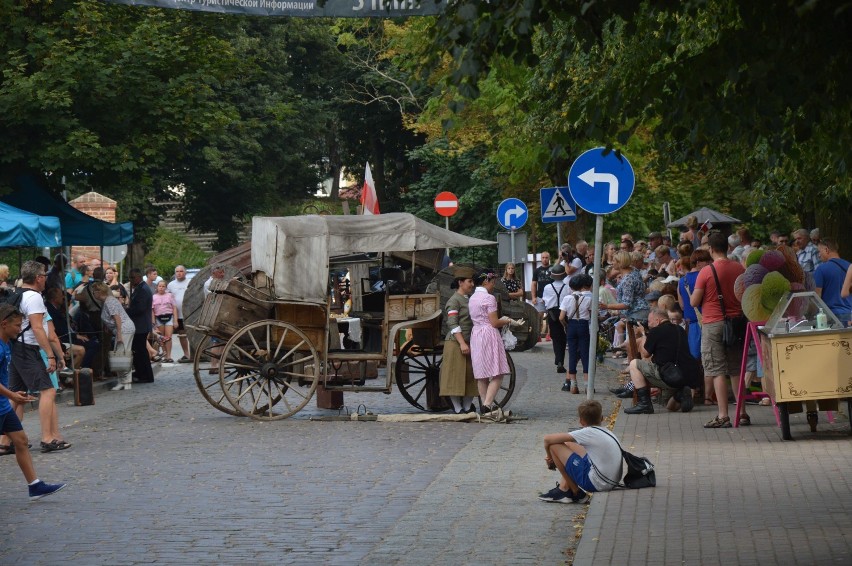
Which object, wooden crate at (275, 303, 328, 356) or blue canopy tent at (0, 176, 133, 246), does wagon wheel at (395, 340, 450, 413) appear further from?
blue canopy tent at (0, 176, 133, 246)

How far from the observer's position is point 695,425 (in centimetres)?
1492

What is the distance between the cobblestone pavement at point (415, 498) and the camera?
8.43 metres

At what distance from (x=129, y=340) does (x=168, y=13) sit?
606 centimetres

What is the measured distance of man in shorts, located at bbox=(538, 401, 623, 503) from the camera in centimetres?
1030

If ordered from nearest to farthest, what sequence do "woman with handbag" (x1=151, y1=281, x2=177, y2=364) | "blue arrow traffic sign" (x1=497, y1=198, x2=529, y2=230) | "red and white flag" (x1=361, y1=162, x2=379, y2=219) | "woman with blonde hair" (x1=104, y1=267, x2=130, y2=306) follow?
"red and white flag" (x1=361, y1=162, x2=379, y2=219) → "woman with blonde hair" (x1=104, y1=267, x2=130, y2=306) → "blue arrow traffic sign" (x1=497, y1=198, x2=529, y2=230) → "woman with handbag" (x1=151, y1=281, x2=177, y2=364)

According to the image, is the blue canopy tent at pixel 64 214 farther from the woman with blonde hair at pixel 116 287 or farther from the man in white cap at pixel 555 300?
the man in white cap at pixel 555 300

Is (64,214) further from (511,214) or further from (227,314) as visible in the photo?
(227,314)

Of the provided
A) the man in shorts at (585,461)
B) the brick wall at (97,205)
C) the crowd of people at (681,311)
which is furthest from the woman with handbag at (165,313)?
the man in shorts at (585,461)

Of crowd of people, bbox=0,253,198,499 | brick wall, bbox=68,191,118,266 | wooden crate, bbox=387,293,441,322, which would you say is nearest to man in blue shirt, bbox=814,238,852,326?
wooden crate, bbox=387,293,441,322

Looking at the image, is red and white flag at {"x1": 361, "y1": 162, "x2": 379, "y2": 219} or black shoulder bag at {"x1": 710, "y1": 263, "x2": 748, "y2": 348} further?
red and white flag at {"x1": 361, "y1": 162, "x2": 379, "y2": 219}

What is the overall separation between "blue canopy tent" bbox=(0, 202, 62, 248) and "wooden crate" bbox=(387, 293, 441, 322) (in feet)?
17.3

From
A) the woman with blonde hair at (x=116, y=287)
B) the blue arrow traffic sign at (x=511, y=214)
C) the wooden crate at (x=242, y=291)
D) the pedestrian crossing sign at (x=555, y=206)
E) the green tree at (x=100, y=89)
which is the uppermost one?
the green tree at (x=100, y=89)

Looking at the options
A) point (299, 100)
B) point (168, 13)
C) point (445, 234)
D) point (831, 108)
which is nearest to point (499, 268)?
point (299, 100)

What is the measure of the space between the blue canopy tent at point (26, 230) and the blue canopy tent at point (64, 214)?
5082 millimetres
